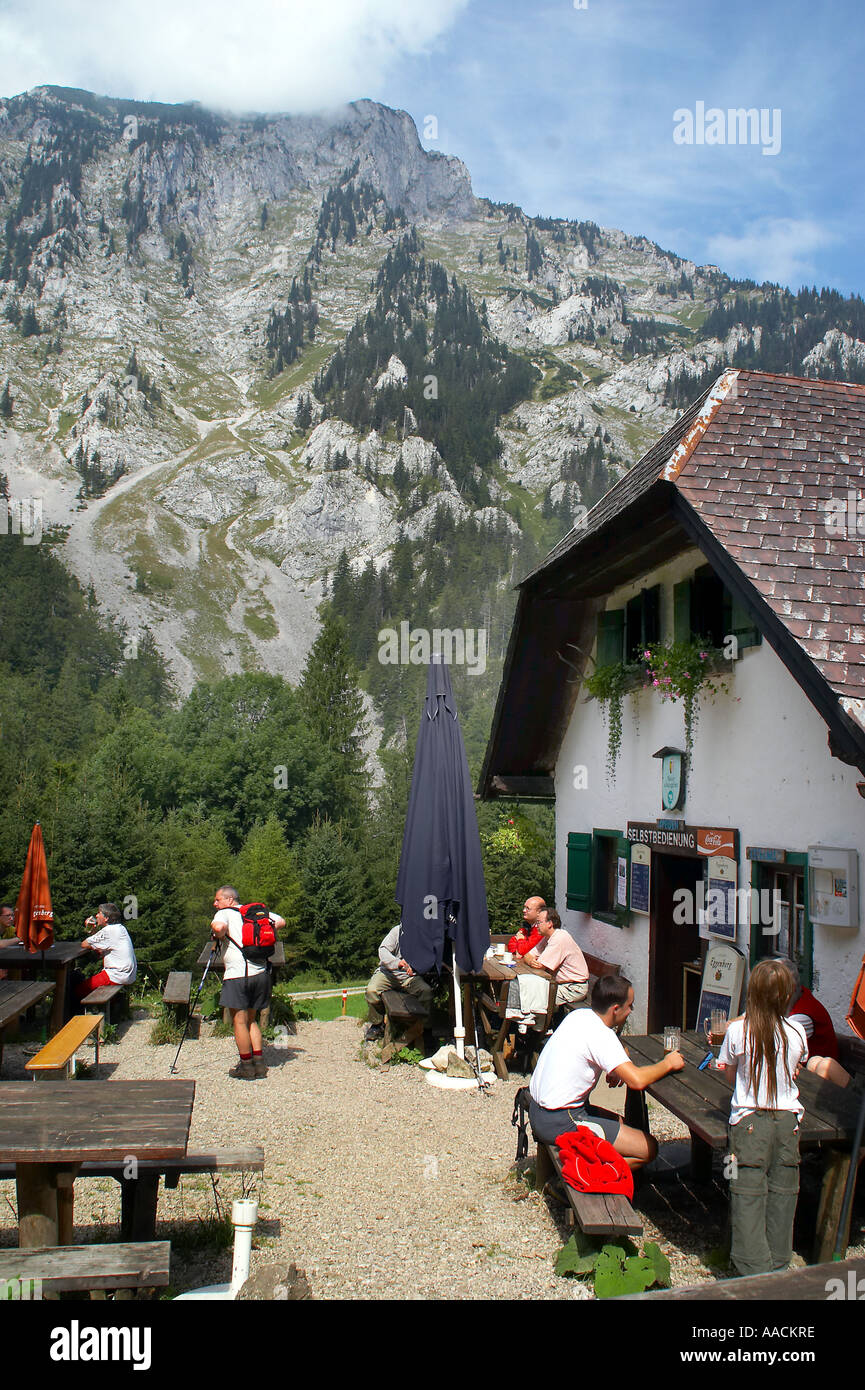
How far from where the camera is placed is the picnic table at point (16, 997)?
6613mm

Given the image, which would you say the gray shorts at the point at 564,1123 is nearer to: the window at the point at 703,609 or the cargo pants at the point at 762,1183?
the cargo pants at the point at 762,1183

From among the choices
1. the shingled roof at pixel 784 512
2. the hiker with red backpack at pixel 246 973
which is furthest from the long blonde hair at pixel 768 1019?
the hiker with red backpack at pixel 246 973

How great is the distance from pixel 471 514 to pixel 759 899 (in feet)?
340

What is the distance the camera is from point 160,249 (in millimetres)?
181750

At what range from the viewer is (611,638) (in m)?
10.8

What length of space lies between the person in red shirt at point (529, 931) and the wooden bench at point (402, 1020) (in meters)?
1.42

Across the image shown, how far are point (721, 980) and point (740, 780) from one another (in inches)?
69.6

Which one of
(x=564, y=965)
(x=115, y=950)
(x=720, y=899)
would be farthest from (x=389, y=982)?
(x=720, y=899)

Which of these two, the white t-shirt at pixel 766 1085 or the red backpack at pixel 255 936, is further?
the red backpack at pixel 255 936

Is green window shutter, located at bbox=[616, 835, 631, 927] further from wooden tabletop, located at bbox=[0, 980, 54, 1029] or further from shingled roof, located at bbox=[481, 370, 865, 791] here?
wooden tabletop, located at bbox=[0, 980, 54, 1029]

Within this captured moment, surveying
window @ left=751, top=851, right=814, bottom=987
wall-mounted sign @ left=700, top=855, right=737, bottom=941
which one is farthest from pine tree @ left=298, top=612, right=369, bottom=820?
window @ left=751, top=851, right=814, bottom=987

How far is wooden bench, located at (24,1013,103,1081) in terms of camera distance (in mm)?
5637
